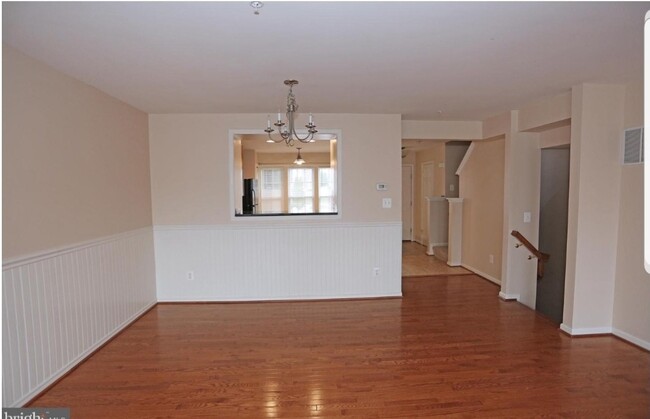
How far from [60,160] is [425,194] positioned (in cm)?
713

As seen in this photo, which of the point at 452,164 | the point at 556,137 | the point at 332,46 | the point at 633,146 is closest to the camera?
the point at 332,46

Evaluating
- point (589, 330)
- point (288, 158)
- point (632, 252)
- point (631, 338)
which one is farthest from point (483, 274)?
point (288, 158)

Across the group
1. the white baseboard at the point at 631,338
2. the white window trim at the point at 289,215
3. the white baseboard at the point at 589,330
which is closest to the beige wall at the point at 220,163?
the white window trim at the point at 289,215

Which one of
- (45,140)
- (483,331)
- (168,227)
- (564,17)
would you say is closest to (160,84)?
(45,140)

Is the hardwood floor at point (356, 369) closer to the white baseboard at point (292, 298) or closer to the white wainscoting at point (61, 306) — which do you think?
the white wainscoting at point (61, 306)

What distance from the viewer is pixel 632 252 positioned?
299 cm

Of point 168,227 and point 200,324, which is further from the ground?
point 168,227

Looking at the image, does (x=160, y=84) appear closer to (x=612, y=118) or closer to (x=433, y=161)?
(x=612, y=118)

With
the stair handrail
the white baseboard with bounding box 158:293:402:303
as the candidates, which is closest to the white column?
the stair handrail

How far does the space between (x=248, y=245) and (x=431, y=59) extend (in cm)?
291

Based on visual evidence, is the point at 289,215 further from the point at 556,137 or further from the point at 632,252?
the point at 632,252

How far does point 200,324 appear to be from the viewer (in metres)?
3.57

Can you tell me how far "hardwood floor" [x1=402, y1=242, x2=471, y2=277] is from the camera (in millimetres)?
5602

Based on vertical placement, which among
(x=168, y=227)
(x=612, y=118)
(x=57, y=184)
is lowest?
(x=168, y=227)
